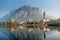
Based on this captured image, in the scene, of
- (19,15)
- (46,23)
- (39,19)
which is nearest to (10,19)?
(39,19)

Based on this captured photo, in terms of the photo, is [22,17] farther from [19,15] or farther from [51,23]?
[51,23]

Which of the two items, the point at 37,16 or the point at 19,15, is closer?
the point at 37,16

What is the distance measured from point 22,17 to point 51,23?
343 centimetres

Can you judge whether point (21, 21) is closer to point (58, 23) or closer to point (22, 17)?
point (22, 17)

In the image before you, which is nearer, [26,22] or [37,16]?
[37,16]

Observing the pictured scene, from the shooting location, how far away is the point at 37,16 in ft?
59.9

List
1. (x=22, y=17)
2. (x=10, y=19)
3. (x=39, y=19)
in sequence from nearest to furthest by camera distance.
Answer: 1. (x=10, y=19)
2. (x=39, y=19)
3. (x=22, y=17)

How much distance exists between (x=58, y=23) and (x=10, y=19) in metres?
6.37

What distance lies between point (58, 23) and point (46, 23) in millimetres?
1372

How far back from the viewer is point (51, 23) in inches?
822

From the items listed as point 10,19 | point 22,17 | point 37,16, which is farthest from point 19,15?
point 10,19

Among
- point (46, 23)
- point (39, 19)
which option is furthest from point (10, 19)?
point (46, 23)

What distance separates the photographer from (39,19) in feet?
57.7

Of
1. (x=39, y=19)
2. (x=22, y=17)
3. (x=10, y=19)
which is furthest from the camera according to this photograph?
(x=22, y=17)
